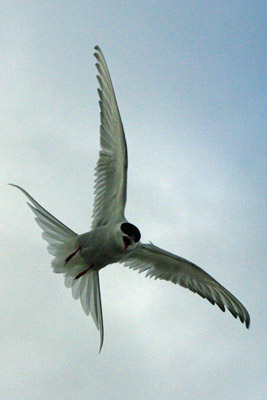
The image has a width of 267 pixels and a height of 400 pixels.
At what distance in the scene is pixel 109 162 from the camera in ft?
32.8

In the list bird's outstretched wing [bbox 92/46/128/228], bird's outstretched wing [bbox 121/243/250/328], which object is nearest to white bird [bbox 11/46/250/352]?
bird's outstretched wing [bbox 92/46/128/228]

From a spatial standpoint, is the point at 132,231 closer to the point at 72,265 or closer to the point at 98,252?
the point at 98,252

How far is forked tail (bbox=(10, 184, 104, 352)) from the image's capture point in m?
9.93

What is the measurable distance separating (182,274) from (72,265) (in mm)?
2091

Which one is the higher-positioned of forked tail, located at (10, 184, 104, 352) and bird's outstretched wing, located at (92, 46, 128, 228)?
bird's outstretched wing, located at (92, 46, 128, 228)

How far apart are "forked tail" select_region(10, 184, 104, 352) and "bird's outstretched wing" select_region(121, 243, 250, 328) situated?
0.87m

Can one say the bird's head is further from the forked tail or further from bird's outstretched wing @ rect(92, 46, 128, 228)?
the forked tail

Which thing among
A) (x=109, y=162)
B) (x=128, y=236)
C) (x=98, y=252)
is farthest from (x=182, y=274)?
(x=109, y=162)

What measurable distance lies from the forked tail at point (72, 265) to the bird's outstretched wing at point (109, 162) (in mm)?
503

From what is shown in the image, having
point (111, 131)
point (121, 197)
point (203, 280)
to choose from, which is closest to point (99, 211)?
point (121, 197)

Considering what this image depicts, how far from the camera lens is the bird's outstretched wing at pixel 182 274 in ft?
35.2

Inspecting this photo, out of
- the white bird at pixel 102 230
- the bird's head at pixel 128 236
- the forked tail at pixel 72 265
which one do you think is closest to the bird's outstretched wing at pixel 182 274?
the white bird at pixel 102 230

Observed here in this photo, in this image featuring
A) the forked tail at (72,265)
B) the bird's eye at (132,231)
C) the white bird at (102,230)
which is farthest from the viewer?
the forked tail at (72,265)

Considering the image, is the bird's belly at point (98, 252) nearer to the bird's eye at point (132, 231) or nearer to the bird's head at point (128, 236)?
the bird's head at point (128, 236)
